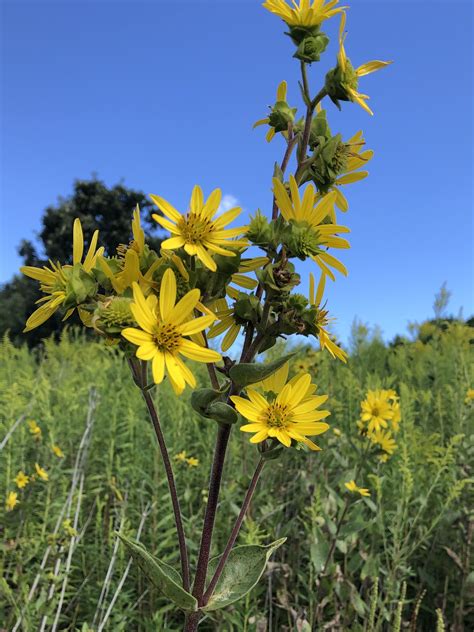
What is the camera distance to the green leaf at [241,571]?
3.23ft

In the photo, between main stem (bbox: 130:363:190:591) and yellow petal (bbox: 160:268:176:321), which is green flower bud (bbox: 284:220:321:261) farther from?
main stem (bbox: 130:363:190:591)

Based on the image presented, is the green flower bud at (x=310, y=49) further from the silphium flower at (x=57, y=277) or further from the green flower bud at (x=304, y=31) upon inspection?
the silphium flower at (x=57, y=277)

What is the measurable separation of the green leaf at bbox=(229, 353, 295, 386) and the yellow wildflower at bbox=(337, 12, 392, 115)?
533 millimetres

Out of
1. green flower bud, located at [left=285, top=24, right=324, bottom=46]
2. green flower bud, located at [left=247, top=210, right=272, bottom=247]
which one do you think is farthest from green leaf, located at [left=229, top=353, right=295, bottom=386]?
green flower bud, located at [left=285, top=24, right=324, bottom=46]

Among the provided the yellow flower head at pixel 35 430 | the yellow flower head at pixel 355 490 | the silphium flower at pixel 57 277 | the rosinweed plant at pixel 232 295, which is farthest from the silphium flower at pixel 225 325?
the yellow flower head at pixel 35 430

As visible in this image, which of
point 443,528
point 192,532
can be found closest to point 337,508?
point 443,528

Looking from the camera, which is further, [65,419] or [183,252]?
[65,419]

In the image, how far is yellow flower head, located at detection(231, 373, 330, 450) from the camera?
922mm

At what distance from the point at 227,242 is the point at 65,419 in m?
1.96

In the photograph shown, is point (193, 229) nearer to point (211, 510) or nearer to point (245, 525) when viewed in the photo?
point (211, 510)

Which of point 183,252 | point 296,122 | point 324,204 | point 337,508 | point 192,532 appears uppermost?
point 296,122

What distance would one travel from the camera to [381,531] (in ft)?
6.12

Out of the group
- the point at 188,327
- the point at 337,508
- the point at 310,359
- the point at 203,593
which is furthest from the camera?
the point at 310,359

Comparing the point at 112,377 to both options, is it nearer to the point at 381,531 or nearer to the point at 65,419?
the point at 65,419
